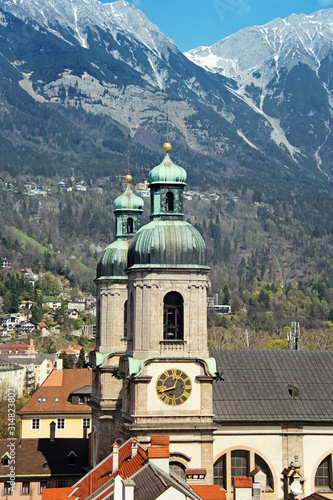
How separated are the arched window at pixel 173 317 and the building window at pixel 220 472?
7.76 meters

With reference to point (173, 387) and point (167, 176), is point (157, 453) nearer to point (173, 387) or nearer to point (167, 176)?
point (173, 387)

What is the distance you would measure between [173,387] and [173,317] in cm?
371

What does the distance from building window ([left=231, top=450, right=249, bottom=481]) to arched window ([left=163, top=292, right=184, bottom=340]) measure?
7.92m

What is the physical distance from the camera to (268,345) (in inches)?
6713

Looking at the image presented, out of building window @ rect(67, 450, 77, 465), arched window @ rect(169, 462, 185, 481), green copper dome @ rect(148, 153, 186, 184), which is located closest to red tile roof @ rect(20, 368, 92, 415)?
building window @ rect(67, 450, 77, 465)

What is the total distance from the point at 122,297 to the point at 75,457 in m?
14.6

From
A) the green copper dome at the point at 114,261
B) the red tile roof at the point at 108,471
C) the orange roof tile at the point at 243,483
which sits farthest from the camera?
the green copper dome at the point at 114,261

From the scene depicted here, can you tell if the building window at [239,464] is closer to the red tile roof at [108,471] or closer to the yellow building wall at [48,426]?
the red tile roof at [108,471]

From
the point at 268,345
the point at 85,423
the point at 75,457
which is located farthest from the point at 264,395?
the point at 268,345

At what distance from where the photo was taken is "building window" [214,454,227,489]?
54.8 metres

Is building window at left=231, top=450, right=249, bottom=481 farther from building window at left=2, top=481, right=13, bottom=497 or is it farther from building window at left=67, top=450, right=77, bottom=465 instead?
building window at left=2, top=481, right=13, bottom=497

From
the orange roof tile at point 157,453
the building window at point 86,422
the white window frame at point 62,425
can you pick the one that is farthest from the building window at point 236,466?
the white window frame at point 62,425

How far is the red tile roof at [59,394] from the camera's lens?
101 meters

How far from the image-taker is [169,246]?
53.0 metres
